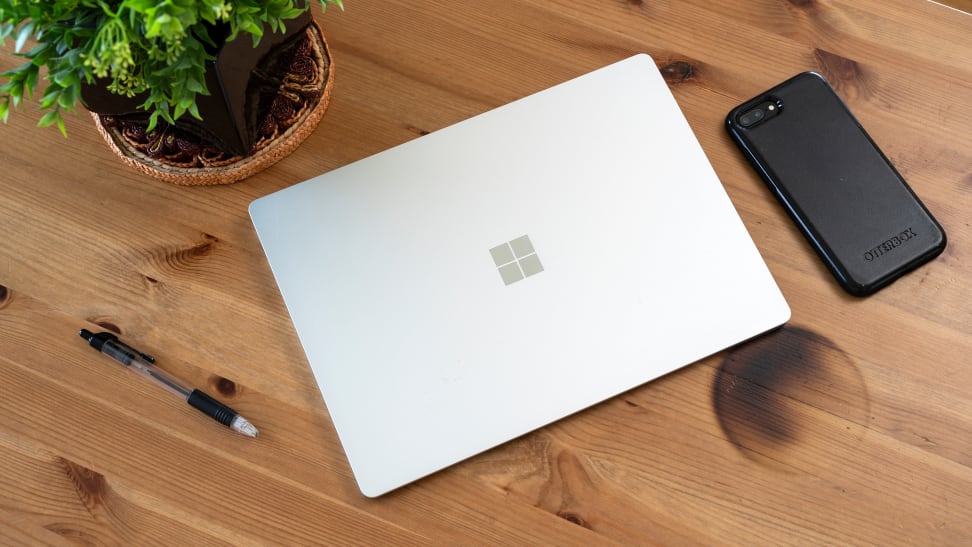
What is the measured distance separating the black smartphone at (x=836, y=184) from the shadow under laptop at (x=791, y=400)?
3.4 inches

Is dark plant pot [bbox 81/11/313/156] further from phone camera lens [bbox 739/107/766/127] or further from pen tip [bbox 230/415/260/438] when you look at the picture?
phone camera lens [bbox 739/107/766/127]

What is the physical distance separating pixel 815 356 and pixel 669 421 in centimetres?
17

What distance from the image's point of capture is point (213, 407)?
741 millimetres

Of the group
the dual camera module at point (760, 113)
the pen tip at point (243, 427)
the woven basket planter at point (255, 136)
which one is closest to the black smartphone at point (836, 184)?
the dual camera module at point (760, 113)

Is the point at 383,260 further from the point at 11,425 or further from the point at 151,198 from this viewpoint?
the point at 11,425

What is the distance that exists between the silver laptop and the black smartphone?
0.07m

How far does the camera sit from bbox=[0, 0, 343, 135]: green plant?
0.52 metres

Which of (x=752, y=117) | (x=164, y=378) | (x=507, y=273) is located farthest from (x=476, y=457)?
(x=752, y=117)

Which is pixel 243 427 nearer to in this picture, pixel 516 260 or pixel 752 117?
pixel 516 260

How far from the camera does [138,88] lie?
604 mm

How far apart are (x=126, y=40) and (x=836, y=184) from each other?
0.69 meters

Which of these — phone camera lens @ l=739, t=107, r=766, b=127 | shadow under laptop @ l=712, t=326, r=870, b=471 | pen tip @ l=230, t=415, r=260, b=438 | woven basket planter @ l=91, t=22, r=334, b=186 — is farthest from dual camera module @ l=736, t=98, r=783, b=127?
pen tip @ l=230, t=415, r=260, b=438

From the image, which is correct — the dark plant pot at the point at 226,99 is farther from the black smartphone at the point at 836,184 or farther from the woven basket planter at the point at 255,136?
the black smartphone at the point at 836,184

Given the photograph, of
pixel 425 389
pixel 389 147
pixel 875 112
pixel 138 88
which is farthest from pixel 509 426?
pixel 875 112
